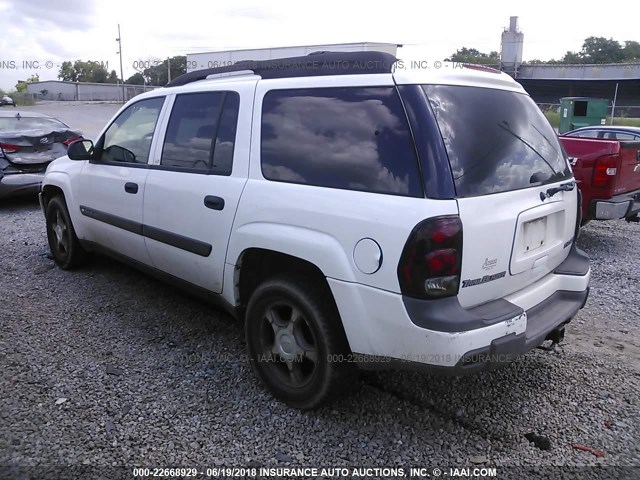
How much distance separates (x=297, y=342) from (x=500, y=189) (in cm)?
137

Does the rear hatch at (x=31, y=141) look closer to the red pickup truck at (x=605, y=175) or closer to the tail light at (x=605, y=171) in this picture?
the red pickup truck at (x=605, y=175)

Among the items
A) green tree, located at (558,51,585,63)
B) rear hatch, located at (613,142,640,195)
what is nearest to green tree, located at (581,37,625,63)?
green tree, located at (558,51,585,63)

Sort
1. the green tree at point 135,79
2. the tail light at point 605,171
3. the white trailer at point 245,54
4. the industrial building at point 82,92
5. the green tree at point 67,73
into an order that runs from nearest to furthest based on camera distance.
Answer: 1. the tail light at point 605,171
2. the white trailer at point 245,54
3. the industrial building at point 82,92
4. the green tree at point 135,79
5. the green tree at point 67,73

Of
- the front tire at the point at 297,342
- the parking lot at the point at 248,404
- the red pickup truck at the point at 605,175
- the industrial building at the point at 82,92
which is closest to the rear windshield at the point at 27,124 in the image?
the parking lot at the point at 248,404

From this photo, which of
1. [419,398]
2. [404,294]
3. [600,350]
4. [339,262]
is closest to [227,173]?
[339,262]

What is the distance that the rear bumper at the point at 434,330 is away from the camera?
8.04 ft

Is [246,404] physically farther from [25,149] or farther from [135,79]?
[135,79]

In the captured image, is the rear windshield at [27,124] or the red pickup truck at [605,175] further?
the rear windshield at [27,124]

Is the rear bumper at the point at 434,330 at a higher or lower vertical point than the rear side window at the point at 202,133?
lower

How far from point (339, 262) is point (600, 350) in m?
2.38

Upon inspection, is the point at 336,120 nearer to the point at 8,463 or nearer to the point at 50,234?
the point at 8,463

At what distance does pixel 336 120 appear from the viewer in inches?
113

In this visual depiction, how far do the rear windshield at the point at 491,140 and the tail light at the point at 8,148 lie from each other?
25.2 feet

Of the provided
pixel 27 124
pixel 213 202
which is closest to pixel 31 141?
pixel 27 124
